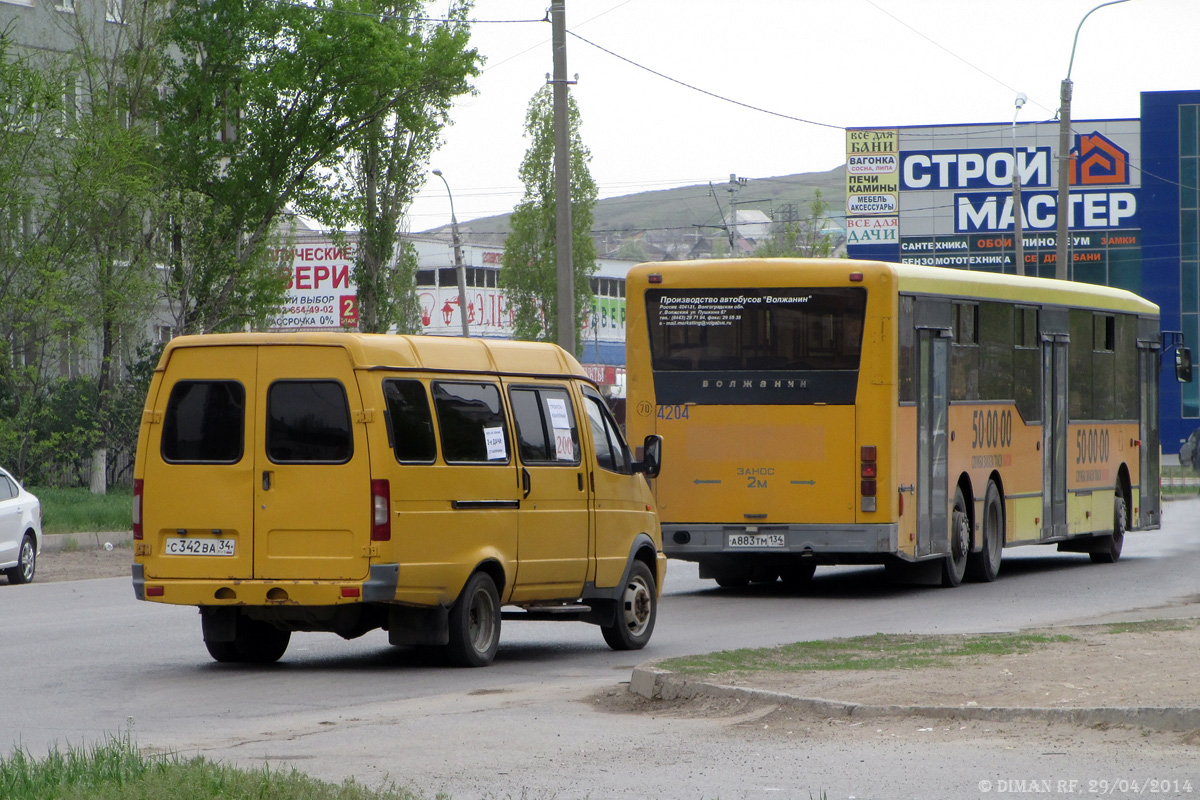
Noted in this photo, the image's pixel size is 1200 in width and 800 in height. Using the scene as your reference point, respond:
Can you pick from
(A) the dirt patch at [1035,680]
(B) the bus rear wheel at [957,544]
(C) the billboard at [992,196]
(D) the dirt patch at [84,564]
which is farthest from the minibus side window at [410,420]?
(C) the billboard at [992,196]

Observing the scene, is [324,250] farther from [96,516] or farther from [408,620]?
[408,620]

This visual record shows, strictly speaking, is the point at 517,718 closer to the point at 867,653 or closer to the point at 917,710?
the point at 917,710

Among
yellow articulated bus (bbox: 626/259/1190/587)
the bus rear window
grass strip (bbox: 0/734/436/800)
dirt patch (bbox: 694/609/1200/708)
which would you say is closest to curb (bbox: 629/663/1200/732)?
dirt patch (bbox: 694/609/1200/708)

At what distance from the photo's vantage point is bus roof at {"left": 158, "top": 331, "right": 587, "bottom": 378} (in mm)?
11258

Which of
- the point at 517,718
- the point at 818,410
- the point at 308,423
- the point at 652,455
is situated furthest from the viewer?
the point at 818,410

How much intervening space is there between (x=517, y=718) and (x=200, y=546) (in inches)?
119

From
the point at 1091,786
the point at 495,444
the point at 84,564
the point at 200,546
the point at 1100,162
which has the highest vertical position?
the point at 1100,162

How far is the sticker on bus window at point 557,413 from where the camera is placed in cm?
1267

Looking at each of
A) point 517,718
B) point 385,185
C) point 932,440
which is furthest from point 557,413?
point 385,185

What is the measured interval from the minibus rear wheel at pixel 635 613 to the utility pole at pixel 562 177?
1196 cm

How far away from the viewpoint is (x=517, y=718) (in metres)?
9.35

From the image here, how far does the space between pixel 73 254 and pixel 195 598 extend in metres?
18.9

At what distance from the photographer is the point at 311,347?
446 inches

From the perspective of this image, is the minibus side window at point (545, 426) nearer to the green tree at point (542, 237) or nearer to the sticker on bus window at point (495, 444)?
the sticker on bus window at point (495, 444)
